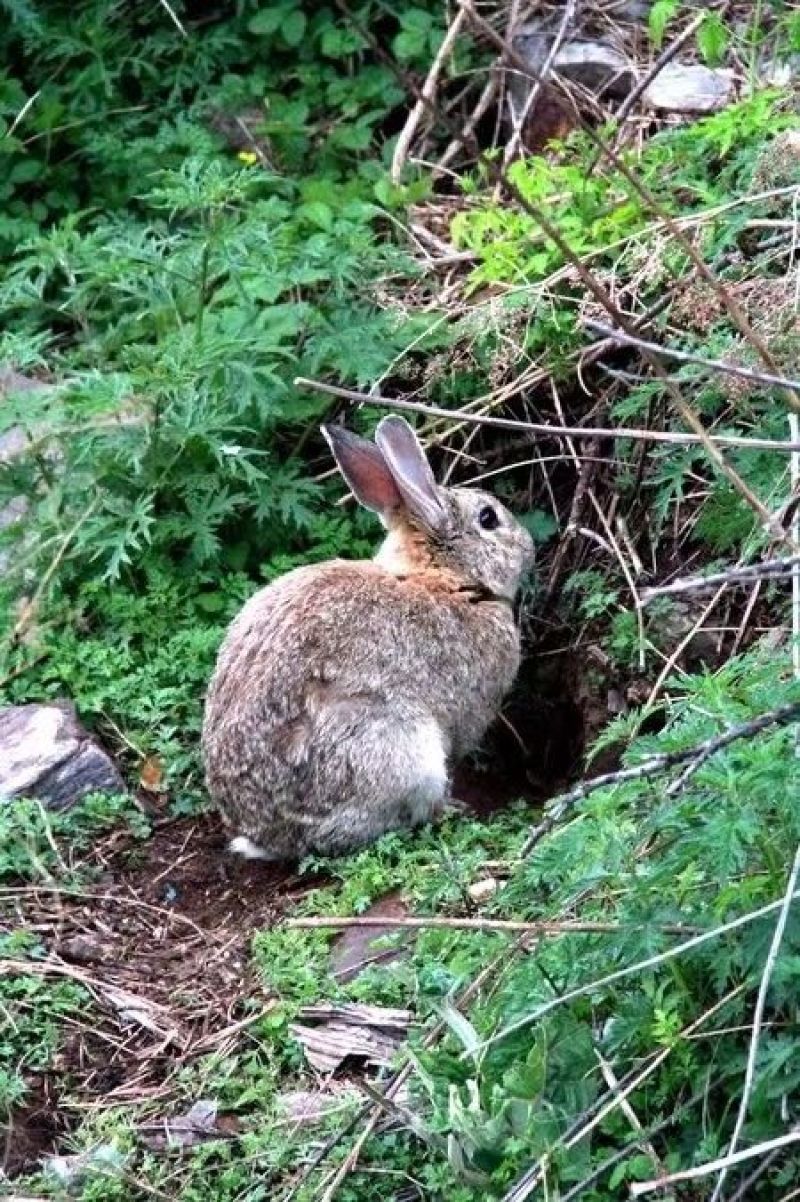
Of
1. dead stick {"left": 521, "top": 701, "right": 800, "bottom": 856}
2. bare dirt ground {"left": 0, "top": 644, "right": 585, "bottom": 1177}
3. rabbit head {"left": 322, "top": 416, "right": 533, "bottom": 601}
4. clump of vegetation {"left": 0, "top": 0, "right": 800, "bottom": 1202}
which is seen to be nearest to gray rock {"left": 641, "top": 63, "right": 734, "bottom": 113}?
clump of vegetation {"left": 0, "top": 0, "right": 800, "bottom": 1202}

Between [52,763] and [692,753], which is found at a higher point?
[692,753]

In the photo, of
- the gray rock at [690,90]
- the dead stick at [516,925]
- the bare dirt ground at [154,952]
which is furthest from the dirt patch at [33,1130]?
the gray rock at [690,90]

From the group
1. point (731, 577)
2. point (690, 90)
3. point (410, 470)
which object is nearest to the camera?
point (731, 577)

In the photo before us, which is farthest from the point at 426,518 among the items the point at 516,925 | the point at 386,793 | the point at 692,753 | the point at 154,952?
the point at 692,753

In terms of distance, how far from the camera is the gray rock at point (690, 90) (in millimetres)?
8109

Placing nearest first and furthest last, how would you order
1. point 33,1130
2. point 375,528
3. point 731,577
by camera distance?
1. point 731,577
2. point 33,1130
3. point 375,528

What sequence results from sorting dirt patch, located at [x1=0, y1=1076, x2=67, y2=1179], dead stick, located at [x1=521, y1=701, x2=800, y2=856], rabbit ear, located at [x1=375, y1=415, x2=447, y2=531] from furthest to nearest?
rabbit ear, located at [x1=375, y1=415, x2=447, y2=531]
dirt patch, located at [x1=0, y1=1076, x2=67, y2=1179]
dead stick, located at [x1=521, y1=701, x2=800, y2=856]

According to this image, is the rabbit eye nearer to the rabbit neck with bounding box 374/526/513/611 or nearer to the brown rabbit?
the brown rabbit

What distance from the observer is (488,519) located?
23.6 ft

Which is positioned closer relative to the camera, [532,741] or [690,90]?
[532,741]

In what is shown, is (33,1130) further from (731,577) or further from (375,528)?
(375,528)

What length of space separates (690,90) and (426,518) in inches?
90.6

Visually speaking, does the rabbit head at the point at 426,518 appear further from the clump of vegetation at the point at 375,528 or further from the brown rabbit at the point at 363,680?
the clump of vegetation at the point at 375,528

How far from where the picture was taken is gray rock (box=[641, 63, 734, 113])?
26.6 ft
